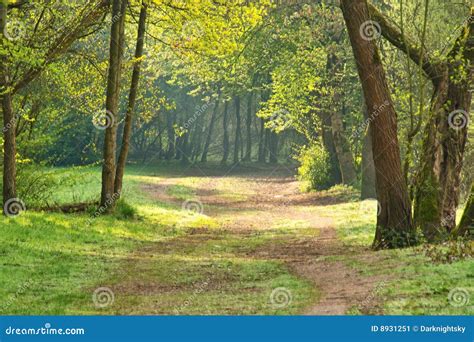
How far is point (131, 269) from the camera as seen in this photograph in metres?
15.9

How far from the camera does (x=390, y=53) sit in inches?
1356

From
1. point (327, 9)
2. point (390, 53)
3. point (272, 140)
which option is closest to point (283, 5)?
point (327, 9)

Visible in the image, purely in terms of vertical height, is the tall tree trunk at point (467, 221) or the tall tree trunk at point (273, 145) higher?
the tall tree trunk at point (273, 145)

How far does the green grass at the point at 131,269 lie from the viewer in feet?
38.0

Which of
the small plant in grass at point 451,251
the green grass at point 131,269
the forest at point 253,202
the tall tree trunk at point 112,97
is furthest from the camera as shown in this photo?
the tall tree trunk at point 112,97

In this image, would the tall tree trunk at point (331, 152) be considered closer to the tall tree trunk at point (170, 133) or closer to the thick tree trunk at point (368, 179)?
the thick tree trunk at point (368, 179)

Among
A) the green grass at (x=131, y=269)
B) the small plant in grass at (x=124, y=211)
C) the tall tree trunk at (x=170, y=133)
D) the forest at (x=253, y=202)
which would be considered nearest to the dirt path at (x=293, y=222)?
the forest at (x=253, y=202)

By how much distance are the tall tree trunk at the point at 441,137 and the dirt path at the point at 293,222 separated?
1.98 meters

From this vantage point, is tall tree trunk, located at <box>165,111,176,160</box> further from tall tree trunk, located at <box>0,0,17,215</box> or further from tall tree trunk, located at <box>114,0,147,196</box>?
tall tree trunk, located at <box>0,0,17,215</box>

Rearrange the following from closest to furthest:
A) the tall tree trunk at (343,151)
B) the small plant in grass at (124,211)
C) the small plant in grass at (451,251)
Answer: the small plant in grass at (451,251) → the small plant in grass at (124,211) → the tall tree trunk at (343,151)

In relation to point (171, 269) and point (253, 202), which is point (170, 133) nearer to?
point (253, 202)

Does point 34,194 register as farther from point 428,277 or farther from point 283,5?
point 283,5

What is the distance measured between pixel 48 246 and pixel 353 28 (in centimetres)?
869

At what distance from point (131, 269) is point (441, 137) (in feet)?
26.9
